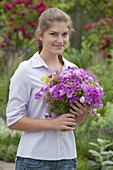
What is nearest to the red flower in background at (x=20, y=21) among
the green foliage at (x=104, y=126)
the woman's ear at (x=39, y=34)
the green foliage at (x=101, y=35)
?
the green foliage at (x=101, y=35)

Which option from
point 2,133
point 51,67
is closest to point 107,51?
point 2,133

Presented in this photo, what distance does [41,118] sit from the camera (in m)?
3.01

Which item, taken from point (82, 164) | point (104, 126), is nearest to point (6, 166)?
point (82, 164)

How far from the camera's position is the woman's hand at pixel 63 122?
115 inches

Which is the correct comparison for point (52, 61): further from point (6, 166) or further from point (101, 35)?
point (101, 35)

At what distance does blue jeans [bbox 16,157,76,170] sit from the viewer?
2.96 metres

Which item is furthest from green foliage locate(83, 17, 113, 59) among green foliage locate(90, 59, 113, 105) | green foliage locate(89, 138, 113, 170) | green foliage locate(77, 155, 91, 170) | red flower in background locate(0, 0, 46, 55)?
green foliage locate(77, 155, 91, 170)

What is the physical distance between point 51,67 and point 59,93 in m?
0.23

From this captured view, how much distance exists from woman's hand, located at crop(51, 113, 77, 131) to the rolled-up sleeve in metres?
0.19

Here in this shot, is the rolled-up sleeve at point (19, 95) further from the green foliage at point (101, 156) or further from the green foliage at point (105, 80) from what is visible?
the green foliage at point (105, 80)

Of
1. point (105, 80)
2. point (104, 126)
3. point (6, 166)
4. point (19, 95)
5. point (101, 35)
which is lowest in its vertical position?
point (6, 166)

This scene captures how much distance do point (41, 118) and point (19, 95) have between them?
17cm

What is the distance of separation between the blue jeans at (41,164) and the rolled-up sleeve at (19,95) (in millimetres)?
224

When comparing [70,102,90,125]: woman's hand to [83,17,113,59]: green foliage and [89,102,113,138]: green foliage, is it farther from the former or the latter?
[83,17,113,59]: green foliage
